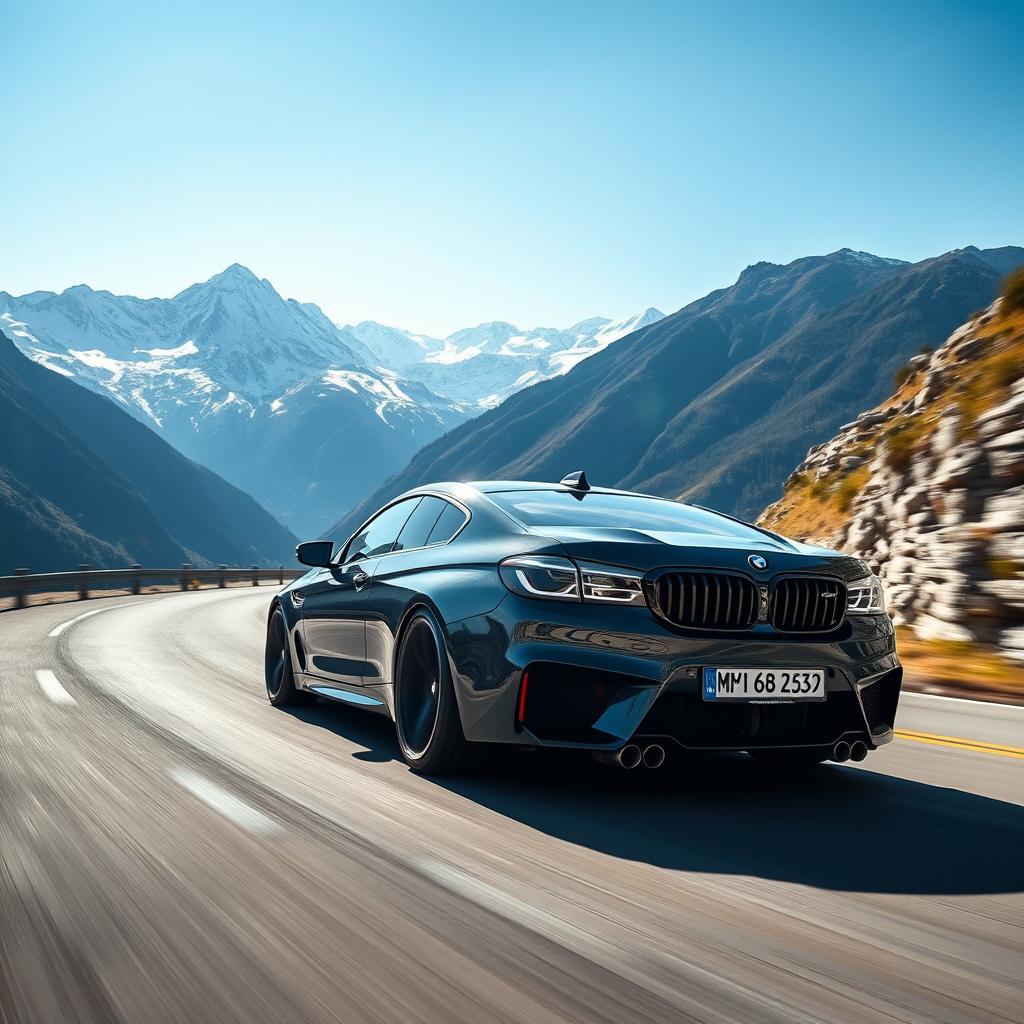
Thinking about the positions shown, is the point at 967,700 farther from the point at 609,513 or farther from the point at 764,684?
the point at 764,684

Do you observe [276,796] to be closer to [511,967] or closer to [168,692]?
[511,967]

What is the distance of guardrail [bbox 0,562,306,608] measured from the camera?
2342 cm

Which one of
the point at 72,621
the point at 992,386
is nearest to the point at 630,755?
the point at 992,386

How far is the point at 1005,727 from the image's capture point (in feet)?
21.2

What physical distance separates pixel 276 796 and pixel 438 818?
740 millimetres

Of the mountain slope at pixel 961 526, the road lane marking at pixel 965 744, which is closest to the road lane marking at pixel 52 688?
the road lane marking at pixel 965 744

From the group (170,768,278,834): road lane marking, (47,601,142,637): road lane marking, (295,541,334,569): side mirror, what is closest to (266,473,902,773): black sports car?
(170,768,278,834): road lane marking

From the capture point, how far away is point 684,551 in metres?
4.21

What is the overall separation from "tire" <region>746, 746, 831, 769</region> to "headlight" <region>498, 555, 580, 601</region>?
3.80 ft

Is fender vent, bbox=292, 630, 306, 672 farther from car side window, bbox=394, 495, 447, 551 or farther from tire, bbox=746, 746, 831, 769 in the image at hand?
tire, bbox=746, 746, 831, 769

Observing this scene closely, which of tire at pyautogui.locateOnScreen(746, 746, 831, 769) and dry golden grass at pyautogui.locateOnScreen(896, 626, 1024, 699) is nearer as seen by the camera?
tire at pyautogui.locateOnScreen(746, 746, 831, 769)

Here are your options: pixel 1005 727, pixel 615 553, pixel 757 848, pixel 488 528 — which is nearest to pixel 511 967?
pixel 757 848

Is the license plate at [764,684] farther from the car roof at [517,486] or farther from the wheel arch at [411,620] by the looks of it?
the car roof at [517,486]

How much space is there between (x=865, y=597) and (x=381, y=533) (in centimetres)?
265
